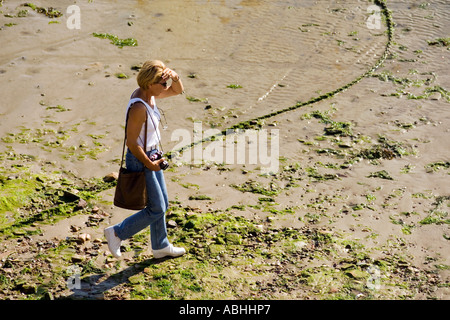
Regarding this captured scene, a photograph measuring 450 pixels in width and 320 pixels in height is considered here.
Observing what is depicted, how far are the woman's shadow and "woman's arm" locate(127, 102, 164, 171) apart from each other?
3.55 ft

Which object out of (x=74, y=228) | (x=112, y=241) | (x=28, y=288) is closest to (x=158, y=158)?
(x=112, y=241)

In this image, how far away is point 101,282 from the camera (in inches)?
201

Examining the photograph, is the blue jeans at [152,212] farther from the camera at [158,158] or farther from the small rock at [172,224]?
the small rock at [172,224]

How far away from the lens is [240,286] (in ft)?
16.8

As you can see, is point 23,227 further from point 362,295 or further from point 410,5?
point 410,5

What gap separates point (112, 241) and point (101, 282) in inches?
14.4

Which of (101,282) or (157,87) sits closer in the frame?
(157,87)

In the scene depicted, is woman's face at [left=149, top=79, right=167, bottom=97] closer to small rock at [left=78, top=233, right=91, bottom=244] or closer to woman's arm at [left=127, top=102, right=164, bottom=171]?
woman's arm at [left=127, top=102, right=164, bottom=171]

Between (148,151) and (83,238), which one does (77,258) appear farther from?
(148,151)

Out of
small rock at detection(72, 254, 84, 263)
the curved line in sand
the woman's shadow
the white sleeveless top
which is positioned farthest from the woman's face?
the curved line in sand

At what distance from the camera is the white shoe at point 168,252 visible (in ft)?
17.4

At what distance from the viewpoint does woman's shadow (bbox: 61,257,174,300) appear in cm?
492

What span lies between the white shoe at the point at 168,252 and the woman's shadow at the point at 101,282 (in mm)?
68

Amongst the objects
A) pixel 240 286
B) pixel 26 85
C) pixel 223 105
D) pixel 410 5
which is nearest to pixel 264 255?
pixel 240 286
